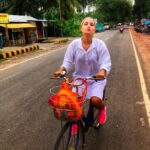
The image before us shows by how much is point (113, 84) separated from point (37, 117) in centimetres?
338

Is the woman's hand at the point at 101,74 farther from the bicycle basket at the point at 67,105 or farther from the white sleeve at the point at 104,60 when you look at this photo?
the bicycle basket at the point at 67,105

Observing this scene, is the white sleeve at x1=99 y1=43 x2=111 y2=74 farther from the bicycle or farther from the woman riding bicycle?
the bicycle

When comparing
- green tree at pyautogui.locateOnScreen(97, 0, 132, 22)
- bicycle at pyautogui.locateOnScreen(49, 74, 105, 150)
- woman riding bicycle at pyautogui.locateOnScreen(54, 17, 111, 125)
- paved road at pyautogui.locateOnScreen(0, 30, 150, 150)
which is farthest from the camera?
green tree at pyautogui.locateOnScreen(97, 0, 132, 22)

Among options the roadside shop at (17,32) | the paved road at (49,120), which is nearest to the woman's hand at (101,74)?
the paved road at (49,120)

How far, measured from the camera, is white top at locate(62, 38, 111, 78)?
13.7 ft

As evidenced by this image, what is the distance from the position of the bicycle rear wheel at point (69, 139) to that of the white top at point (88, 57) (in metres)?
0.89

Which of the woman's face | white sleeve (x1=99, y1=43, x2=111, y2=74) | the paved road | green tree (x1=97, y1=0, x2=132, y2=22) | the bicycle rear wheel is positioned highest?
green tree (x1=97, y1=0, x2=132, y2=22)

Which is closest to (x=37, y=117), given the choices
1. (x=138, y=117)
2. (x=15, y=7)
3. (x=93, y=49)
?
(x=138, y=117)

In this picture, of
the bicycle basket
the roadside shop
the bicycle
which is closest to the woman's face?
the bicycle

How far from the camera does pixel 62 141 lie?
3.64 meters

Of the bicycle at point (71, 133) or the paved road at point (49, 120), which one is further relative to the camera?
the paved road at point (49, 120)

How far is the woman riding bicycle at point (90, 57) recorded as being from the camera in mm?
4078

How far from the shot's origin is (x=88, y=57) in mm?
Result: 4238

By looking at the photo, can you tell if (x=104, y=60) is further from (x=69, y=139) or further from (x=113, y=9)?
(x=113, y=9)
